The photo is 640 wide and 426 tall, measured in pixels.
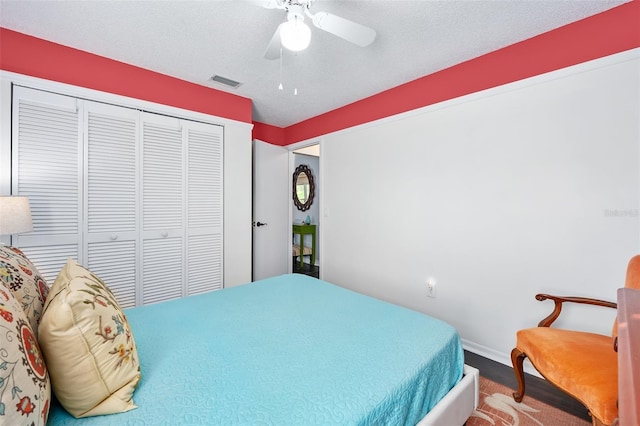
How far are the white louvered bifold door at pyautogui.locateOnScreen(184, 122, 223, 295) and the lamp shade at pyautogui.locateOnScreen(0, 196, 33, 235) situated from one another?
4.07 feet

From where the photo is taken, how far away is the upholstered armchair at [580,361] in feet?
3.83

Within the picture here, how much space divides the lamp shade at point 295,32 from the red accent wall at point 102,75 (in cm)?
184

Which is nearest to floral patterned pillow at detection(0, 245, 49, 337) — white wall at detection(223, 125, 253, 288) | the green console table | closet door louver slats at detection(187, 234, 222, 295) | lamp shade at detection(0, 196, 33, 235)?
lamp shade at detection(0, 196, 33, 235)

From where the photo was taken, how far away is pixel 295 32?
1496 mm

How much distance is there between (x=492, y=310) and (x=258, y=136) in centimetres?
356

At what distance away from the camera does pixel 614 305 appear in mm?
1646

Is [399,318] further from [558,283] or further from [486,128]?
[486,128]

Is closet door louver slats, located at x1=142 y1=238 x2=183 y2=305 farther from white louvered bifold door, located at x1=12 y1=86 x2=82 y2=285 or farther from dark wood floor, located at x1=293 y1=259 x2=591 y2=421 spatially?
dark wood floor, located at x1=293 y1=259 x2=591 y2=421

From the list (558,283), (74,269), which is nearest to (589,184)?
(558,283)

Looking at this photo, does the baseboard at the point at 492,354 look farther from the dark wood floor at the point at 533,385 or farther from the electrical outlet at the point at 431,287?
the electrical outlet at the point at 431,287

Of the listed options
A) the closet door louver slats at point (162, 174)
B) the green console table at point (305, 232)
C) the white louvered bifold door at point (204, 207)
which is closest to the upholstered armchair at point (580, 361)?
the white louvered bifold door at point (204, 207)

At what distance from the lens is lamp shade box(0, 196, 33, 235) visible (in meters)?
1.71

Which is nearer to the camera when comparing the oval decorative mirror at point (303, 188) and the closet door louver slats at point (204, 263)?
the closet door louver slats at point (204, 263)

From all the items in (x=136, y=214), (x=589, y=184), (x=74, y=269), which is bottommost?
(x=74, y=269)
